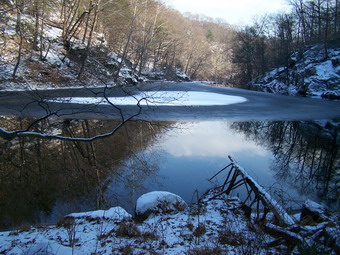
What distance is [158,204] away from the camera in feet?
13.8

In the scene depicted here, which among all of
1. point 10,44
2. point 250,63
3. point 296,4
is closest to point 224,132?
point 10,44

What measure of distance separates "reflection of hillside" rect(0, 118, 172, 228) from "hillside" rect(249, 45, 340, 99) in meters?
24.5

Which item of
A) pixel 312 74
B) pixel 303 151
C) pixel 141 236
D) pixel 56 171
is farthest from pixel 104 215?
pixel 312 74

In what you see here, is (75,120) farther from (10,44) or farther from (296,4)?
(296,4)

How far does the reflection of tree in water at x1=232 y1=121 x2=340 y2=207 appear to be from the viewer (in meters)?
5.86

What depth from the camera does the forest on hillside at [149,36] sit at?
2036cm

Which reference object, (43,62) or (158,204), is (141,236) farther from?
(43,62)

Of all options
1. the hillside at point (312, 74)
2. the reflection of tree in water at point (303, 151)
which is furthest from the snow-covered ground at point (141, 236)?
the hillside at point (312, 74)

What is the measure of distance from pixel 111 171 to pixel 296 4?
153 ft

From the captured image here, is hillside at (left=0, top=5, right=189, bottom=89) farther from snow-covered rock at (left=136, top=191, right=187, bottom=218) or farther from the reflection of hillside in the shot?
snow-covered rock at (left=136, top=191, right=187, bottom=218)

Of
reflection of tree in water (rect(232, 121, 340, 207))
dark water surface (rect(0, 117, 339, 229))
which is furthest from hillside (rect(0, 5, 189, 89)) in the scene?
reflection of tree in water (rect(232, 121, 340, 207))

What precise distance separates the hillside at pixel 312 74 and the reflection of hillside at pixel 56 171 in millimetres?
24491

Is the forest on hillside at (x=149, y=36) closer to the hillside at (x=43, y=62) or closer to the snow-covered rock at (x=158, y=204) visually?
the hillside at (x=43, y=62)

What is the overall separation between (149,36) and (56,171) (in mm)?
29729
